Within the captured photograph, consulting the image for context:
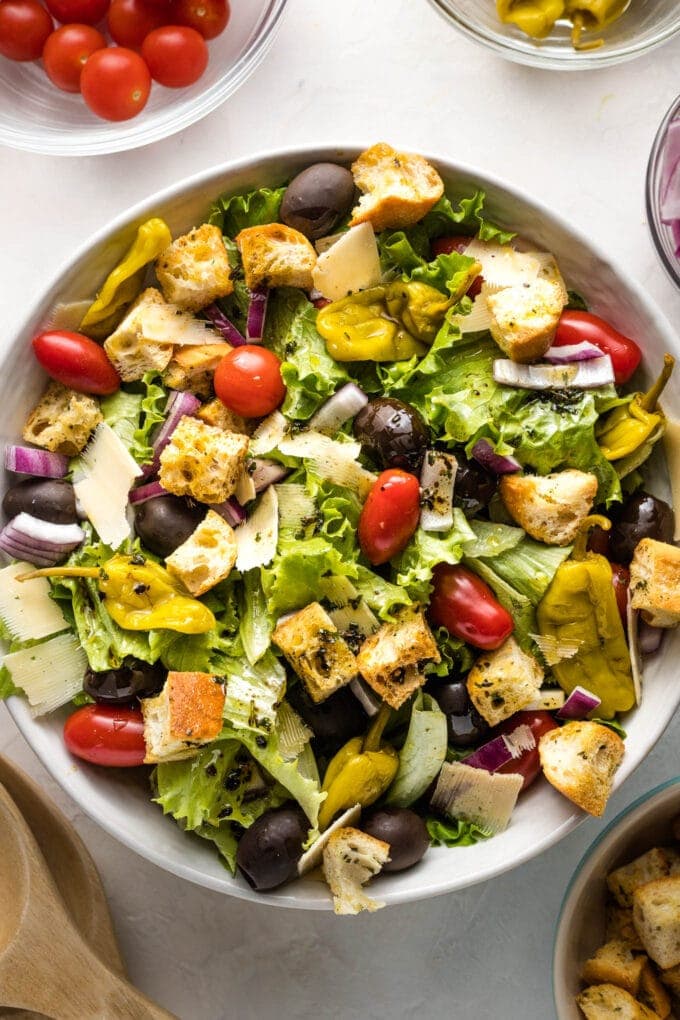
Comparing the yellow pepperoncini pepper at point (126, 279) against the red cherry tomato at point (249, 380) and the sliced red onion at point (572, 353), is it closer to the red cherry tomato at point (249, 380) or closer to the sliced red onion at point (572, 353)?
the red cherry tomato at point (249, 380)

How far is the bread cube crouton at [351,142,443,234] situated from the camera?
2.12m

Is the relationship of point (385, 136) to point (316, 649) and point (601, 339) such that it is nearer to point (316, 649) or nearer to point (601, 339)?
point (601, 339)

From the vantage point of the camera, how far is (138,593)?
2.07m

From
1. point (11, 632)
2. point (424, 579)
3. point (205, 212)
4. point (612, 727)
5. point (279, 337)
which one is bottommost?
point (612, 727)

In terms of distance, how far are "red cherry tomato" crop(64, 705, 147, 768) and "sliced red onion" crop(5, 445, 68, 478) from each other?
0.50 metres

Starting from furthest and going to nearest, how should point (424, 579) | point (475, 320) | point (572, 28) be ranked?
point (572, 28)
point (475, 320)
point (424, 579)

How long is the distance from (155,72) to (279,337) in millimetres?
725

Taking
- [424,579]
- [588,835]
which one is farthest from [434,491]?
[588,835]

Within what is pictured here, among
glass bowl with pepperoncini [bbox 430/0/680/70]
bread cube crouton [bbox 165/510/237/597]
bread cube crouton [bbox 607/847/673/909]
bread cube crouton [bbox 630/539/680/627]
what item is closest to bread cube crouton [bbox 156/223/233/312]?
bread cube crouton [bbox 165/510/237/597]

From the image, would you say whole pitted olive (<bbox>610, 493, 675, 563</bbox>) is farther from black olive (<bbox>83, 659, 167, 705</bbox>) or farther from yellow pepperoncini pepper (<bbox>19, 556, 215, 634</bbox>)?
black olive (<bbox>83, 659, 167, 705</bbox>)

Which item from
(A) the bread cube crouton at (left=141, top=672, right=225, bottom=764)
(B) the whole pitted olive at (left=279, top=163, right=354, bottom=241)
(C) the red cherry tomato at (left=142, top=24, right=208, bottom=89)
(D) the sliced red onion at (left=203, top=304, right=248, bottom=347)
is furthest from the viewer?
(C) the red cherry tomato at (left=142, top=24, right=208, bottom=89)

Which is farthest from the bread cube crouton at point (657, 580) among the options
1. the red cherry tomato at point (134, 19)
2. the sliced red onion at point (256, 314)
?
the red cherry tomato at point (134, 19)

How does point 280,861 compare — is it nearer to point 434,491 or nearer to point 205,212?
point 434,491

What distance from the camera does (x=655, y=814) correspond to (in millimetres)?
2330
